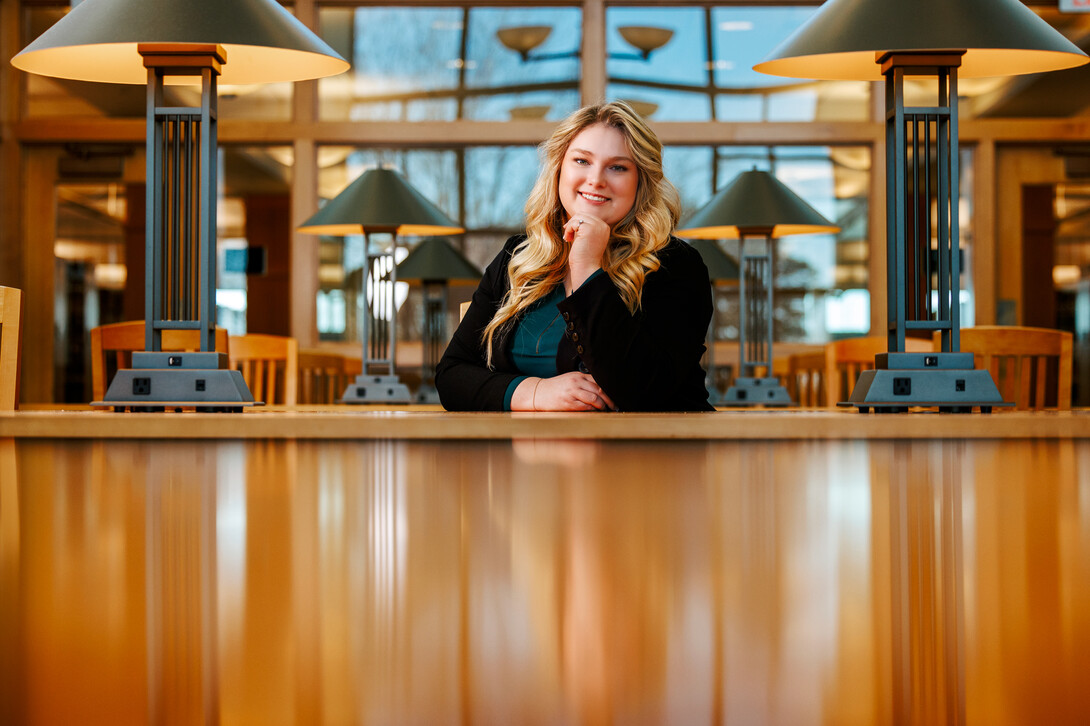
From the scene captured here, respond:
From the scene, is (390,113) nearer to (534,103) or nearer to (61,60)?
(534,103)

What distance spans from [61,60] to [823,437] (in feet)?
4.20

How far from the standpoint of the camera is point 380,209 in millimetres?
3814

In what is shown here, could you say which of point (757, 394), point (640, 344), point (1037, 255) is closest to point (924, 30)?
point (640, 344)

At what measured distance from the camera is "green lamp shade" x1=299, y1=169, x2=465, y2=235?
150 inches

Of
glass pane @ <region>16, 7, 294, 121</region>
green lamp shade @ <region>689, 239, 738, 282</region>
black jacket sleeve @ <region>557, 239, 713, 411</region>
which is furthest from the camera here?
glass pane @ <region>16, 7, 294, 121</region>

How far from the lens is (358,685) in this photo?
3.44 ft

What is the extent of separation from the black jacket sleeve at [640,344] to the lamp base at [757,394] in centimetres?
197

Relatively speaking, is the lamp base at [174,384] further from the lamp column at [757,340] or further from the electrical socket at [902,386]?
the lamp column at [757,340]

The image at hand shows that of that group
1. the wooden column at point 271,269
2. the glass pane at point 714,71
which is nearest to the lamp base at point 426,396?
the wooden column at point 271,269

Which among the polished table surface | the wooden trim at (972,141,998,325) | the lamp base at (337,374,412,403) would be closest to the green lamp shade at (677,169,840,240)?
the lamp base at (337,374,412,403)

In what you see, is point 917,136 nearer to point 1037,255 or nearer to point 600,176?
point 600,176

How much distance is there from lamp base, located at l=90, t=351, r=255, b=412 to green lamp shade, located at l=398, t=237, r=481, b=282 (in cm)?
351

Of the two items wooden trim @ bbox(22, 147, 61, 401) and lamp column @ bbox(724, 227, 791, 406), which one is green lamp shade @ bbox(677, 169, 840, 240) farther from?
wooden trim @ bbox(22, 147, 61, 401)

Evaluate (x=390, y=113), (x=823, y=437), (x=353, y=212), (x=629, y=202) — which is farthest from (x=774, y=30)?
(x=823, y=437)
